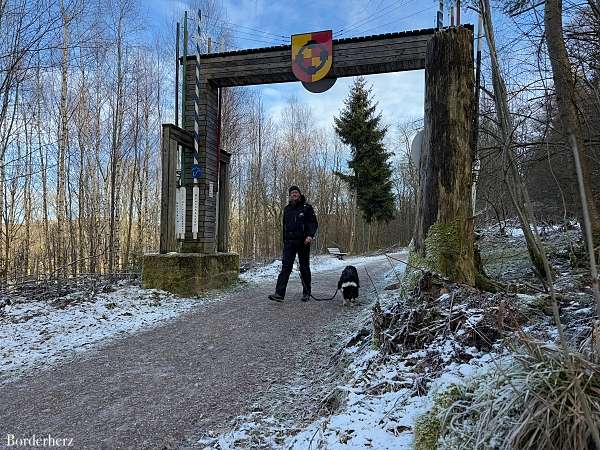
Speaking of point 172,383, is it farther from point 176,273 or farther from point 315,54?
point 315,54

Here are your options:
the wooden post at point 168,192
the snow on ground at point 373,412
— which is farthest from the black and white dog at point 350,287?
the wooden post at point 168,192

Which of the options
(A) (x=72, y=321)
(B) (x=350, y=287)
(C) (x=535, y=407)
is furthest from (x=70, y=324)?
(C) (x=535, y=407)

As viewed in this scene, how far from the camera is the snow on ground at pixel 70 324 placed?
412cm

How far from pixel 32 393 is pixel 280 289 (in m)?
3.91

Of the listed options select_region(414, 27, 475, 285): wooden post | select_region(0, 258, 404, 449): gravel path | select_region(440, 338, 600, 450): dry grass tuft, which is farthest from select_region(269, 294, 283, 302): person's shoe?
select_region(440, 338, 600, 450): dry grass tuft

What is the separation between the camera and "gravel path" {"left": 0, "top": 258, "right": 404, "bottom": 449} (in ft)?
8.82

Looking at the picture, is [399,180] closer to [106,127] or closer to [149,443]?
[106,127]

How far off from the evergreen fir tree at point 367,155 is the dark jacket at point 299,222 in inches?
829

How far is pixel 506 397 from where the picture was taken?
5.27ft

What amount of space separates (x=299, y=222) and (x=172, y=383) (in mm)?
3866

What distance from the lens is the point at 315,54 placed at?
318 inches

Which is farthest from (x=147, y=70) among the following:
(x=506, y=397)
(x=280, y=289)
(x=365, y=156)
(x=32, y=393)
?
(x=506, y=397)

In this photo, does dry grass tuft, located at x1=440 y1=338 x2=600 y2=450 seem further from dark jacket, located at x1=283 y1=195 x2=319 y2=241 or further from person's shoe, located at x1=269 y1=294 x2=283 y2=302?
dark jacket, located at x1=283 y1=195 x2=319 y2=241

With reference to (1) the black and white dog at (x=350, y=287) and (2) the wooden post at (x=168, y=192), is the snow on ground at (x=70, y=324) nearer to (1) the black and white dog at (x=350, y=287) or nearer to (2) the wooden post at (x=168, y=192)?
(2) the wooden post at (x=168, y=192)
